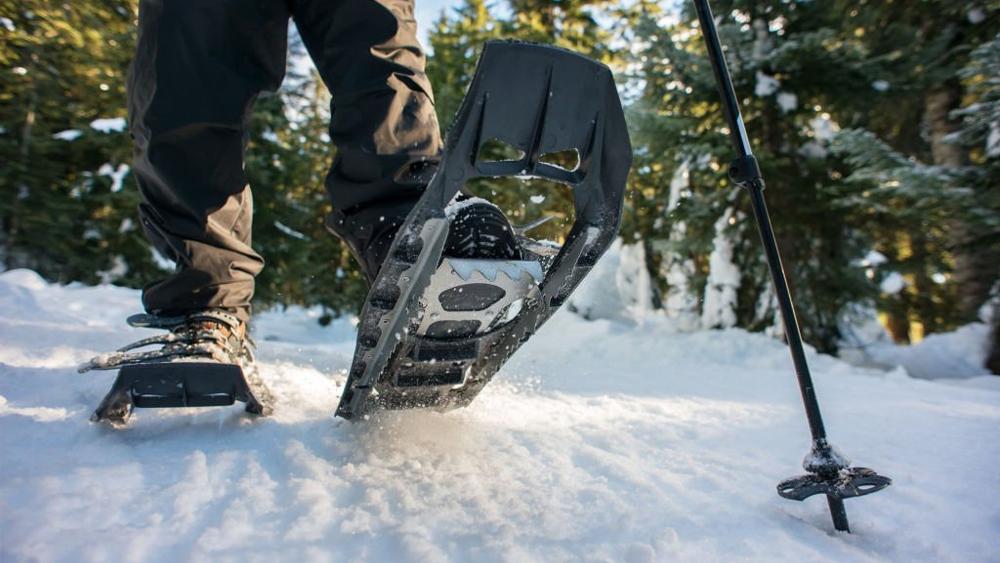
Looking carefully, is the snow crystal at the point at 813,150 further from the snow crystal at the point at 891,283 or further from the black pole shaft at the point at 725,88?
the black pole shaft at the point at 725,88

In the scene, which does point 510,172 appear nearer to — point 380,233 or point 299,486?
point 380,233

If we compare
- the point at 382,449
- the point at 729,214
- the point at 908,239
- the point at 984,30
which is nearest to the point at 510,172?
the point at 382,449

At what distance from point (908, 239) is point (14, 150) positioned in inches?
412

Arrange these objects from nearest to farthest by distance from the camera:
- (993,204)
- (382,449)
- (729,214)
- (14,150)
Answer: (382,449) < (993,204) < (729,214) < (14,150)

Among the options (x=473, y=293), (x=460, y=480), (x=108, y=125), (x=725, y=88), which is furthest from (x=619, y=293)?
(x=108, y=125)

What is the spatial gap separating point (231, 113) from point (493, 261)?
2.27 ft

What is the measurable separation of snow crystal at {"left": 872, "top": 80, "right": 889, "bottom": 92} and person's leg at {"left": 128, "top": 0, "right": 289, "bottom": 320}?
5.00 metres

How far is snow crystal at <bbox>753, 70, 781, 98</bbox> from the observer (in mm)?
4598

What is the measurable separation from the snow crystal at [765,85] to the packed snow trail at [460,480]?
11.8 feet

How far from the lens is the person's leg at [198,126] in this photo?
115cm

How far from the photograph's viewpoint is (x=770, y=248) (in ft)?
3.19

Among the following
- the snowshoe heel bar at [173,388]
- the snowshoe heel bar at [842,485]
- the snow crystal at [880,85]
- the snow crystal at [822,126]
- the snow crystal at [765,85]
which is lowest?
the snowshoe heel bar at [173,388]

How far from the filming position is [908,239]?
612 cm

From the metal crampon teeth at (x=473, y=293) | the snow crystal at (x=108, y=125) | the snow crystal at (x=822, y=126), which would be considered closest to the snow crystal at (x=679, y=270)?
the snow crystal at (x=822, y=126)
